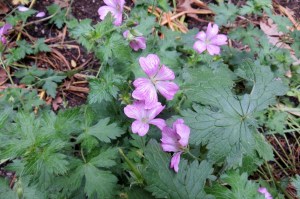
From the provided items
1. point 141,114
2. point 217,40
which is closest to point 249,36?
point 217,40

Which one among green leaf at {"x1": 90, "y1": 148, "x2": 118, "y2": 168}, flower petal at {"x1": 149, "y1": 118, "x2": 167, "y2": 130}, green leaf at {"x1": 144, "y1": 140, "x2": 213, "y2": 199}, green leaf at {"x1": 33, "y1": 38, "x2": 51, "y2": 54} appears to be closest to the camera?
green leaf at {"x1": 144, "y1": 140, "x2": 213, "y2": 199}

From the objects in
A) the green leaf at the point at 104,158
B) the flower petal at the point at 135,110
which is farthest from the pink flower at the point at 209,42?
the green leaf at the point at 104,158

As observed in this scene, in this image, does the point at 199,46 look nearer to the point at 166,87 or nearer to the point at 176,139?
the point at 166,87

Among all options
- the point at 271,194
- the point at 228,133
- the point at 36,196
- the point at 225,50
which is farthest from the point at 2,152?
the point at 225,50

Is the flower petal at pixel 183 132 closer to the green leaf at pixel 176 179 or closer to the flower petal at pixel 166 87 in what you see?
the green leaf at pixel 176 179

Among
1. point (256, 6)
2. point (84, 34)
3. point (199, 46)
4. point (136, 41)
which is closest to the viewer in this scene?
point (84, 34)

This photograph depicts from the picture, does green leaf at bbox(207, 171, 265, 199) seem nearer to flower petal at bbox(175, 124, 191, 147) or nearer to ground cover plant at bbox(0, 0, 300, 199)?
ground cover plant at bbox(0, 0, 300, 199)

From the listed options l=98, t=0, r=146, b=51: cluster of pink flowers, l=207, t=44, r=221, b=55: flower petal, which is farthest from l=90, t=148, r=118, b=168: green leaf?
l=207, t=44, r=221, b=55: flower petal
